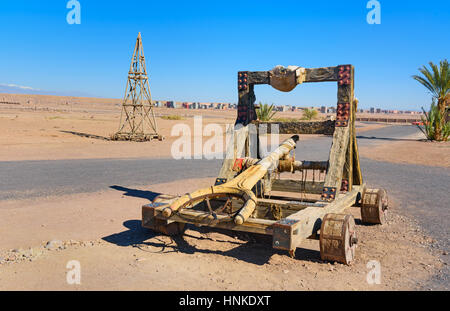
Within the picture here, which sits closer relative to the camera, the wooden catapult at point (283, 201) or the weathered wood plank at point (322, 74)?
the wooden catapult at point (283, 201)

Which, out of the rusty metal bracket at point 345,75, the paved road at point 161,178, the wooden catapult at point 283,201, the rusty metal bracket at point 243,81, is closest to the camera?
the wooden catapult at point 283,201

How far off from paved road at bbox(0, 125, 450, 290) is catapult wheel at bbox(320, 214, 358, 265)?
1.49m

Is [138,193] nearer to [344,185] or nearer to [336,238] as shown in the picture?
[344,185]

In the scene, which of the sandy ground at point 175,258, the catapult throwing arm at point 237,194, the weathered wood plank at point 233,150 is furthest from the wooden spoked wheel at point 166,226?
the weathered wood plank at point 233,150

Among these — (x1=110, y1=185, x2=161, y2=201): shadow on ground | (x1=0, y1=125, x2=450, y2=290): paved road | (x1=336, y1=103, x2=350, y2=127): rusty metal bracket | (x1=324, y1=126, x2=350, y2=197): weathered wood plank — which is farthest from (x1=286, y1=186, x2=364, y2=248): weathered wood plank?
(x1=110, y1=185, x2=161, y2=201): shadow on ground

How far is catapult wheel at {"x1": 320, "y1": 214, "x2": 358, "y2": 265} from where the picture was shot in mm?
4469

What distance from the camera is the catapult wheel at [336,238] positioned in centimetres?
447

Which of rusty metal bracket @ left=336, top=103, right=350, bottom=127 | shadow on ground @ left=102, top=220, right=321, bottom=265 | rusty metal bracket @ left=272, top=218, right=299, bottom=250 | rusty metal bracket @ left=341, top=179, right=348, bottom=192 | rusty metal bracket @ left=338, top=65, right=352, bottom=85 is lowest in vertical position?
shadow on ground @ left=102, top=220, right=321, bottom=265

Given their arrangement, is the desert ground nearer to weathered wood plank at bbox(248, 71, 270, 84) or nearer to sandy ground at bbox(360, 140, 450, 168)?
weathered wood plank at bbox(248, 71, 270, 84)

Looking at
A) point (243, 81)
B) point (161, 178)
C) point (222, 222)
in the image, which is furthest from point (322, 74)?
point (161, 178)

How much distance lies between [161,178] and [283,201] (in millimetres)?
5783

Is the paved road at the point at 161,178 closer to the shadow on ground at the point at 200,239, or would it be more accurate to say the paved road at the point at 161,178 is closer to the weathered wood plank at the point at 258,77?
the shadow on ground at the point at 200,239
